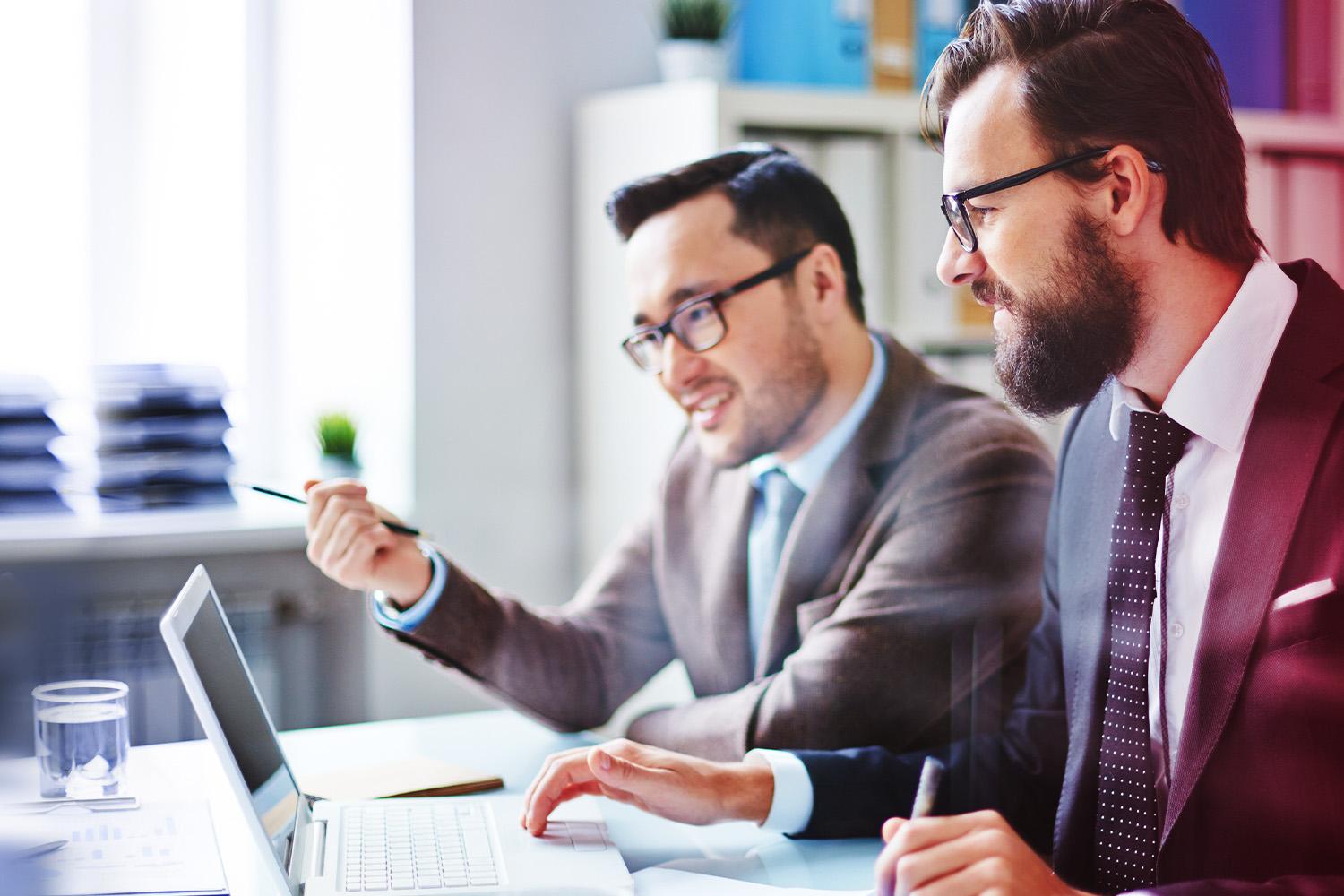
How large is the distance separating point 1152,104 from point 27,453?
1.96 meters

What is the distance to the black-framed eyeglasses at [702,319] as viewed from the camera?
1.62m

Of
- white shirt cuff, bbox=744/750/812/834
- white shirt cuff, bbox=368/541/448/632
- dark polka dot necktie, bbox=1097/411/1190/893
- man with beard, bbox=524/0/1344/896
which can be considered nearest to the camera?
man with beard, bbox=524/0/1344/896

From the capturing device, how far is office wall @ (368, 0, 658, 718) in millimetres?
2488

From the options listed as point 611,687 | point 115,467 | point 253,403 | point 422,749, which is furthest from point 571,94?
point 422,749

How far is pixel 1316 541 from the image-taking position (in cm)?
95

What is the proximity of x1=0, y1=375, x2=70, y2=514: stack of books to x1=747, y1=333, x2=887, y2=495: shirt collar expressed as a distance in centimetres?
133

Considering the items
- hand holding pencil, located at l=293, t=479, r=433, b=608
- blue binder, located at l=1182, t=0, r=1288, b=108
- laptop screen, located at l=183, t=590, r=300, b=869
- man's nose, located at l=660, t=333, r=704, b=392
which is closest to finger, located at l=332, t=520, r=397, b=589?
hand holding pencil, located at l=293, t=479, r=433, b=608

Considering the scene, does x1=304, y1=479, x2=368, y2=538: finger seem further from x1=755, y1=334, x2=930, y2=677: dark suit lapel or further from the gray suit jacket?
x1=755, y1=334, x2=930, y2=677: dark suit lapel

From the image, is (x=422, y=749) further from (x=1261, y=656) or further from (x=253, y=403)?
(x=253, y=403)

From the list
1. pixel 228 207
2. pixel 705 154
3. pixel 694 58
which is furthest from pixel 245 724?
pixel 228 207

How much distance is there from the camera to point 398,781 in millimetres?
1316

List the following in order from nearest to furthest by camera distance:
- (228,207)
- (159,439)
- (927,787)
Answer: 1. (927,787)
2. (159,439)
3. (228,207)

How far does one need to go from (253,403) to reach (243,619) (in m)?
0.58

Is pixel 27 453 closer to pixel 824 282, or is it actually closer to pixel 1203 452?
pixel 824 282
